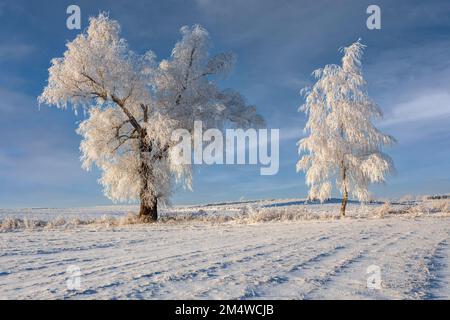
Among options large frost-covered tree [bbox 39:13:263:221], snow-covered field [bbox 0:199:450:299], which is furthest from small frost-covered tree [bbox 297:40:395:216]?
snow-covered field [bbox 0:199:450:299]

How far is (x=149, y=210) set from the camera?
20.4 m

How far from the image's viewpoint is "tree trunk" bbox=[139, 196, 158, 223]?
66.2 ft

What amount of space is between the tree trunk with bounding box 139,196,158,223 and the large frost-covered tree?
49 millimetres

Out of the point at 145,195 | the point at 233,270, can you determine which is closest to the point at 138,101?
the point at 145,195

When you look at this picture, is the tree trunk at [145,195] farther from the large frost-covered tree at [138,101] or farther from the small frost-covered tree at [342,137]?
the small frost-covered tree at [342,137]

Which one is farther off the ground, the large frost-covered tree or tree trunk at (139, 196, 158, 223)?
the large frost-covered tree

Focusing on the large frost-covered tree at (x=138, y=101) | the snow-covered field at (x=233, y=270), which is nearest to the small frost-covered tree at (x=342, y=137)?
the large frost-covered tree at (x=138, y=101)

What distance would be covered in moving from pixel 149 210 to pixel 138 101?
5.29m

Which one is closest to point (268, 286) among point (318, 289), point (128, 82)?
point (318, 289)

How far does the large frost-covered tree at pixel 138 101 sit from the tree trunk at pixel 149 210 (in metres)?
0.05

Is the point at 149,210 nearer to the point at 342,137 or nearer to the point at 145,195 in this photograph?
the point at 145,195

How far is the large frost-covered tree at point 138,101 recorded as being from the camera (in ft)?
61.3

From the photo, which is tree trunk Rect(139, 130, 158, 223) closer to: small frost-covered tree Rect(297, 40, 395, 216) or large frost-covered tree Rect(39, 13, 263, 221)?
large frost-covered tree Rect(39, 13, 263, 221)
